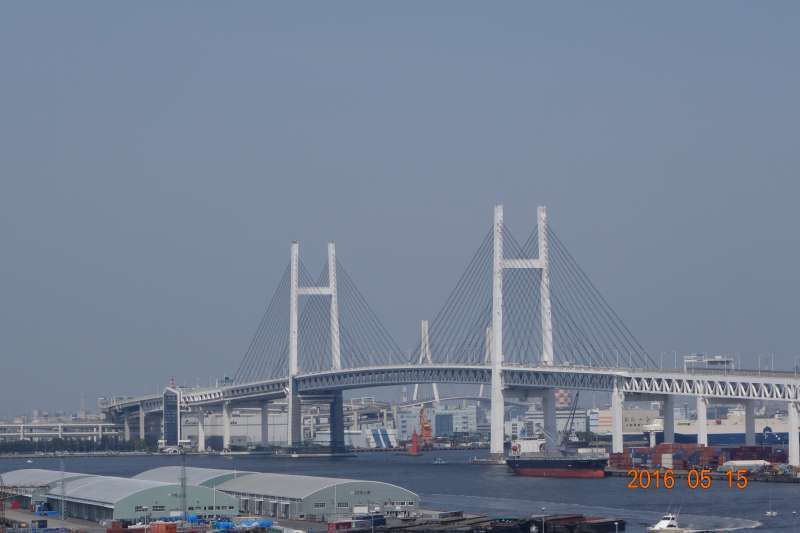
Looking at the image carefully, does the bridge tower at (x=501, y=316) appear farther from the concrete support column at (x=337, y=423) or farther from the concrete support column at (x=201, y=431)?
the concrete support column at (x=201, y=431)

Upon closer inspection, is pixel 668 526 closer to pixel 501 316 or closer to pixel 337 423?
pixel 501 316

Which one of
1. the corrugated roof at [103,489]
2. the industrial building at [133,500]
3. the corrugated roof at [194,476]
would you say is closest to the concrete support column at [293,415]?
the corrugated roof at [194,476]

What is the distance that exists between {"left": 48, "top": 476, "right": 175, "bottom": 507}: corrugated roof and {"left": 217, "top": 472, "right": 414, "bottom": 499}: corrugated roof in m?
1.83

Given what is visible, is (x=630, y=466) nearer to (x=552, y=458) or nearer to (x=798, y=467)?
(x=552, y=458)

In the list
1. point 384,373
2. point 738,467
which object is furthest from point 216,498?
point 384,373

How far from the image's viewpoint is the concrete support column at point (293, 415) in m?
65.6

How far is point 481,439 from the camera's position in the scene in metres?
94.8

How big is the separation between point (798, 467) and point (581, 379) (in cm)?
1021

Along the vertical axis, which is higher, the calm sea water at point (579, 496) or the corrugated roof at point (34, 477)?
the corrugated roof at point (34, 477)

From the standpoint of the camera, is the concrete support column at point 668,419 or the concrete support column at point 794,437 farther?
the concrete support column at point 668,419

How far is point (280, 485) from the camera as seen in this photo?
34094 millimetres

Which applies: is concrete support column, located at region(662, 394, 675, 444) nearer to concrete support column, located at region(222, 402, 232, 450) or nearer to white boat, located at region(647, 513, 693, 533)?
white boat, located at region(647, 513, 693, 533)

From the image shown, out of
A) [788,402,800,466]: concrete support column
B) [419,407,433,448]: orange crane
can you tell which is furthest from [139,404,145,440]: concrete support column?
[788,402,800,466]: concrete support column

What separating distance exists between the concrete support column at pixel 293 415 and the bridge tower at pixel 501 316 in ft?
44.9
